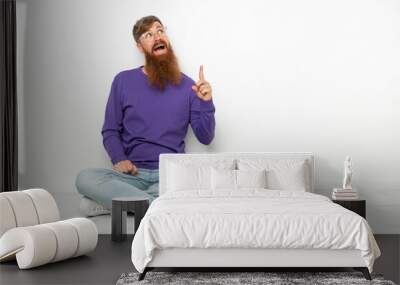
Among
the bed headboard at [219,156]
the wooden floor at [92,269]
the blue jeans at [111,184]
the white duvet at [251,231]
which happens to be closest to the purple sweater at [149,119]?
the blue jeans at [111,184]

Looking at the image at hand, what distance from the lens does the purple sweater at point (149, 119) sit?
7297mm

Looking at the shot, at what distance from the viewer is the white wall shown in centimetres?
733

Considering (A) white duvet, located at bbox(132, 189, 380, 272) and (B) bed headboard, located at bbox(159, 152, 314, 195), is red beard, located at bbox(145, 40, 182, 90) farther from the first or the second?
(A) white duvet, located at bbox(132, 189, 380, 272)

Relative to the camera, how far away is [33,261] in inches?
202

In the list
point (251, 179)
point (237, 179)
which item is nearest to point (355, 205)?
point (251, 179)

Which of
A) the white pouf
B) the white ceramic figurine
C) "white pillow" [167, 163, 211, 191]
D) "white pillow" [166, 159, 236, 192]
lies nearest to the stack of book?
the white ceramic figurine

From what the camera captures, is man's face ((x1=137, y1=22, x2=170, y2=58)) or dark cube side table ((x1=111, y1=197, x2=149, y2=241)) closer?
dark cube side table ((x1=111, y1=197, x2=149, y2=241))

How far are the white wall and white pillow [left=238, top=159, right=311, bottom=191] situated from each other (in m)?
0.50

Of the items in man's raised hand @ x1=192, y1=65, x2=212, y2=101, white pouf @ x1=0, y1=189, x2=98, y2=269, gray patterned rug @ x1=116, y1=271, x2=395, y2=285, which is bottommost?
gray patterned rug @ x1=116, y1=271, x2=395, y2=285

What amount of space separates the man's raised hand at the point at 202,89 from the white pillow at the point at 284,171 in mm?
796

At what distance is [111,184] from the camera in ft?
23.3

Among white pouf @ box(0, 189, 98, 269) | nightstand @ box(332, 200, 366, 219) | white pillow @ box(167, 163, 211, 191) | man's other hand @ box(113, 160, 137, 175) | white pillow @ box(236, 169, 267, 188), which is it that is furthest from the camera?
man's other hand @ box(113, 160, 137, 175)

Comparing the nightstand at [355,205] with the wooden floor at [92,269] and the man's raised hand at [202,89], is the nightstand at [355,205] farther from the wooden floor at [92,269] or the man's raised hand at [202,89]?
the man's raised hand at [202,89]

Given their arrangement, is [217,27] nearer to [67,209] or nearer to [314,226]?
[67,209]
